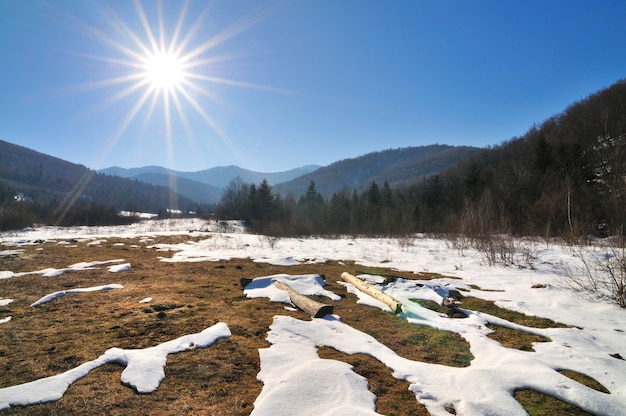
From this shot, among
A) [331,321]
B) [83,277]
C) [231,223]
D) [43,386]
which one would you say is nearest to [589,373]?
[331,321]

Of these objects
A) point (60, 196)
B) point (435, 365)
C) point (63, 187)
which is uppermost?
point (63, 187)

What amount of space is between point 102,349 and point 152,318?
1.08m

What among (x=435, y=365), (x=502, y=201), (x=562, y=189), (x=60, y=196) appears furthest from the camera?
(x=60, y=196)

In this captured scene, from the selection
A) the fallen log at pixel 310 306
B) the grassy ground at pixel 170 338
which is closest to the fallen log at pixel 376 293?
the grassy ground at pixel 170 338

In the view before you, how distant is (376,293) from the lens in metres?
6.20

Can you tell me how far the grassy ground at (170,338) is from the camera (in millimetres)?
2617

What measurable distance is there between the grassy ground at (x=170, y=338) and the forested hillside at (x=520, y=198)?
7280 millimetres

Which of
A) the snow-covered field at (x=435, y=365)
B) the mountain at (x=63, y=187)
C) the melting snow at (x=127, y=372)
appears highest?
the mountain at (x=63, y=187)

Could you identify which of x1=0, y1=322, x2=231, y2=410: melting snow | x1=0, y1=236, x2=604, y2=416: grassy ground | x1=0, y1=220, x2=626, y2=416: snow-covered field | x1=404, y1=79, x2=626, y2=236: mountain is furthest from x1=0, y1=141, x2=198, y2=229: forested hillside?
x1=404, y1=79, x2=626, y2=236: mountain

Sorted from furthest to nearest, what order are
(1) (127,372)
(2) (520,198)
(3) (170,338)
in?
(2) (520,198)
(3) (170,338)
(1) (127,372)

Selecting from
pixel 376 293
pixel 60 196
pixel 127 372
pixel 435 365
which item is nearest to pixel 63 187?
pixel 60 196

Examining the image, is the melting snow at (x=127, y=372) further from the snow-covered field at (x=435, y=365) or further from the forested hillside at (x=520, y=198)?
the forested hillside at (x=520, y=198)

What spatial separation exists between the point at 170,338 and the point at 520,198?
29.1 metres

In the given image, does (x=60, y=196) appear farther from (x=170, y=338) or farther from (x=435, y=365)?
(x=435, y=365)
